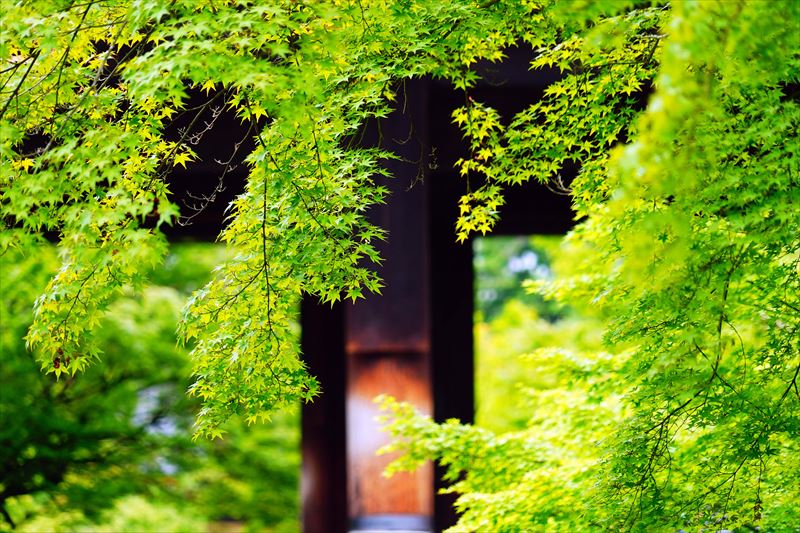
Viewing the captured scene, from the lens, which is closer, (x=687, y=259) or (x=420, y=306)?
(x=687, y=259)

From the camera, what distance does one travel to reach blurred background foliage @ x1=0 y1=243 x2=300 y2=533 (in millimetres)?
11305

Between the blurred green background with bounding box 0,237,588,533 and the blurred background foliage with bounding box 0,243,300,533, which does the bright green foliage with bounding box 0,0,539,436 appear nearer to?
the blurred green background with bounding box 0,237,588,533

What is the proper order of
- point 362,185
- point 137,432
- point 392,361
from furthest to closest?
1. point 137,432
2. point 392,361
3. point 362,185

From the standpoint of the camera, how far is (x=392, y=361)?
945 cm

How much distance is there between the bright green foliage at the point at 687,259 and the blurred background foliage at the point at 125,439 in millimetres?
5966

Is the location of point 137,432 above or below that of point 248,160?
below

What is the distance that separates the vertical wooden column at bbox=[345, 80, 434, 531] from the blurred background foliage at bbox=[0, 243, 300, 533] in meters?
1.36

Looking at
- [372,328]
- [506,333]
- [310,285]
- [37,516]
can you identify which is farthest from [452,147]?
[506,333]

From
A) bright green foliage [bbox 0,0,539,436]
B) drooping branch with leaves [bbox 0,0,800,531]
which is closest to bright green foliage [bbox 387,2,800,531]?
drooping branch with leaves [bbox 0,0,800,531]

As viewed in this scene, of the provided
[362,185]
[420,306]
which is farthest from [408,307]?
[362,185]

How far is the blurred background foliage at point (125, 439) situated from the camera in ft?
37.1

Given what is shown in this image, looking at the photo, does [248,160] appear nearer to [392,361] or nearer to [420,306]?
[420,306]

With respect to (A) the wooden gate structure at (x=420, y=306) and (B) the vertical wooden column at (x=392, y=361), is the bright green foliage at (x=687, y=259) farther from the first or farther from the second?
(B) the vertical wooden column at (x=392, y=361)

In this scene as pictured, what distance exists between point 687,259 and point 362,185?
1.65 m
